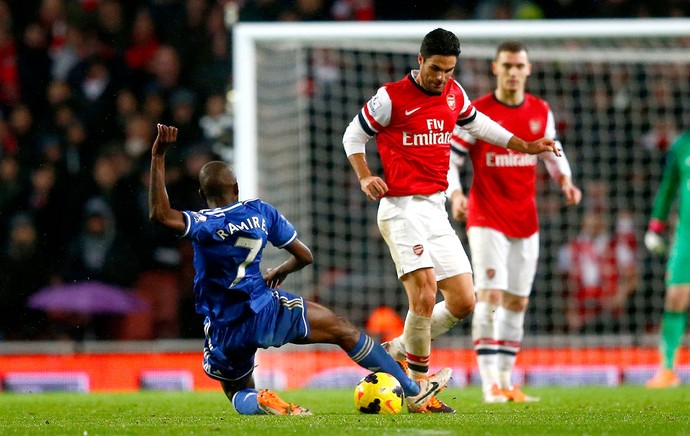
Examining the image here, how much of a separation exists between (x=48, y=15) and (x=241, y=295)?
1075 cm

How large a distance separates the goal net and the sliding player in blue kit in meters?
4.75

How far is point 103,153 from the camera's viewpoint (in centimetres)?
1413

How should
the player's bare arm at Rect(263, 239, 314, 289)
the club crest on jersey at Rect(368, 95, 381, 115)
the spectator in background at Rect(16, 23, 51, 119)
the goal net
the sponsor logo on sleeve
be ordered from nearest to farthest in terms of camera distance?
the sponsor logo on sleeve < the player's bare arm at Rect(263, 239, 314, 289) < the club crest on jersey at Rect(368, 95, 381, 115) < the goal net < the spectator in background at Rect(16, 23, 51, 119)

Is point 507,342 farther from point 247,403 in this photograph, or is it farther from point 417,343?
point 247,403

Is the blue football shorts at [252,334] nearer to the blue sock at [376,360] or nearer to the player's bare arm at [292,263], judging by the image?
the player's bare arm at [292,263]

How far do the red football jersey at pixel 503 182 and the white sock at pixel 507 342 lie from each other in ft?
2.04

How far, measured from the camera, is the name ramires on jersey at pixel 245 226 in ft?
21.8

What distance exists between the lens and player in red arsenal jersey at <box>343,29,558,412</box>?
7266 mm

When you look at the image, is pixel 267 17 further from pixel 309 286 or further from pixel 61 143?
pixel 309 286

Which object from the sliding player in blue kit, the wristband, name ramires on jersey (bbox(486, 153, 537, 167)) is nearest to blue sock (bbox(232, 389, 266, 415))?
the sliding player in blue kit

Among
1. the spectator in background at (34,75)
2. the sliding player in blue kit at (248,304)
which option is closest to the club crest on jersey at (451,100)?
the sliding player in blue kit at (248,304)

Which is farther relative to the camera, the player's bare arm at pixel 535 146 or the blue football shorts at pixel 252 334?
the player's bare arm at pixel 535 146

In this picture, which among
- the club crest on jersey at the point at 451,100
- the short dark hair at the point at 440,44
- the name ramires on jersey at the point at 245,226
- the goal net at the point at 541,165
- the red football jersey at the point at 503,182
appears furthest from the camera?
the goal net at the point at 541,165

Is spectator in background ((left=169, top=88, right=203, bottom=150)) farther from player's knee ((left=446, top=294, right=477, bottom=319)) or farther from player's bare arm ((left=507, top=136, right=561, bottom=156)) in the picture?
player's knee ((left=446, top=294, right=477, bottom=319))
